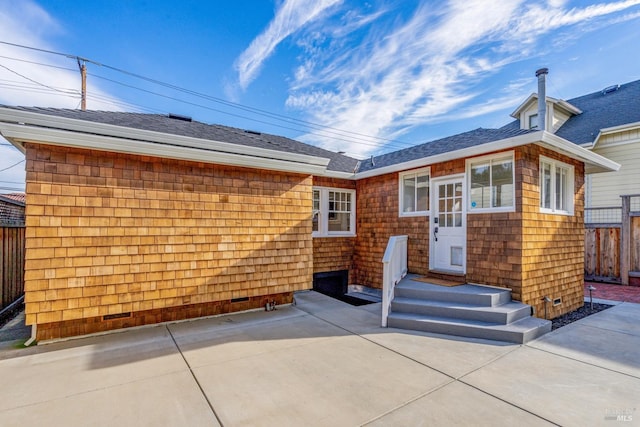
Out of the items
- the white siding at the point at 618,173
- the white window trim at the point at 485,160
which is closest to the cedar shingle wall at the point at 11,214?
the white window trim at the point at 485,160

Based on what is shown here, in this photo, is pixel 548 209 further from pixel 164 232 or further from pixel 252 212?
pixel 164 232

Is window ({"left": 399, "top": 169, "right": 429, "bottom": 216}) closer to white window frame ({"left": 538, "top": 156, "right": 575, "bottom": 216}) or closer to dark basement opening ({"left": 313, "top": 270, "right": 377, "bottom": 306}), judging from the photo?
white window frame ({"left": 538, "top": 156, "right": 575, "bottom": 216})

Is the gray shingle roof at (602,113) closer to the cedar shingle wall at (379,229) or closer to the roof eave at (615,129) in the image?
the roof eave at (615,129)

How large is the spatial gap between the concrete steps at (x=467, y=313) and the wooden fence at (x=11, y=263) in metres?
7.01

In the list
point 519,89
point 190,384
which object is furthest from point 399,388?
point 519,89

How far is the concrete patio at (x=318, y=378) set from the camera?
2.45 m

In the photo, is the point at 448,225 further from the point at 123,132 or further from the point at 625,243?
the point at 123,132

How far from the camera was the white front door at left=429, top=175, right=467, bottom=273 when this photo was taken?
600 centimetres

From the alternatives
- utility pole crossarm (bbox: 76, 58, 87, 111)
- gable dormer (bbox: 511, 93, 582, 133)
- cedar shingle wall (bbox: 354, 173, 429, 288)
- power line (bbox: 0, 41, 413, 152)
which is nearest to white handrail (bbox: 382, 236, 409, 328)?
cedar shingle wall (bbox: 354, 173, 429, 288)

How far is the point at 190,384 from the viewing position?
2955mm

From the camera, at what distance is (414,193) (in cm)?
708

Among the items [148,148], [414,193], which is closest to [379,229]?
[414,193]

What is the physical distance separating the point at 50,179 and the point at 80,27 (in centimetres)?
793

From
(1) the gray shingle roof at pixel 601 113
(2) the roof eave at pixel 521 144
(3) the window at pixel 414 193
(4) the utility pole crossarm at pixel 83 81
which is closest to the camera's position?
(2) the roof eave at pixel 521 144
